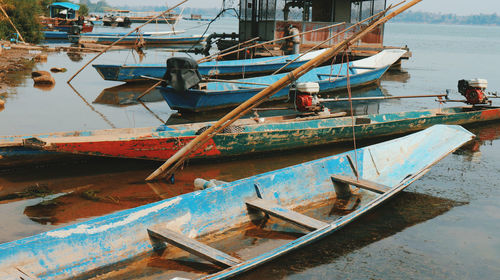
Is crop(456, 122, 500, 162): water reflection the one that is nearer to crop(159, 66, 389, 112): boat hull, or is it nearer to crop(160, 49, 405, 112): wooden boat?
A: crop(160, 49, 405, 112): wooden boat

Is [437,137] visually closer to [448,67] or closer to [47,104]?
[47,104]

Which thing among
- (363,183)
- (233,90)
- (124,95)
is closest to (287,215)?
(363,183)

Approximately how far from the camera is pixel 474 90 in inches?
488

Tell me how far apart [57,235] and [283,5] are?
19.2m

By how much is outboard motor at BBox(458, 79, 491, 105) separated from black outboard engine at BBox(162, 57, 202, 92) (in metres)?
7.07

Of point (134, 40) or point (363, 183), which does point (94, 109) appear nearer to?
point (363, 183)

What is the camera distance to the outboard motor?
1234cm

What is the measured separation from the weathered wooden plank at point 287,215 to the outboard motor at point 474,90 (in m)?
8.70

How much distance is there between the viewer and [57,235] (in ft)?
14.4

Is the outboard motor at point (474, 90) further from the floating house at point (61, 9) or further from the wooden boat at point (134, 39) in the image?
the floating house at point (61, 9)

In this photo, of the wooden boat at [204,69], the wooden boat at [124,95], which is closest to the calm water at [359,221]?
the wooden boat at [124,95]

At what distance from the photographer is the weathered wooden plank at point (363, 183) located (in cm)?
664

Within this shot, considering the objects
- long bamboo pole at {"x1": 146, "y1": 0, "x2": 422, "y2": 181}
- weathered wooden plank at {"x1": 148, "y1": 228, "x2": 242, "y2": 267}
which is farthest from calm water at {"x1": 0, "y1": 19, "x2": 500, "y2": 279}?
long bamboo pole at {"x1": 146, "y1": 0, "x2": 422, "y2": 181}

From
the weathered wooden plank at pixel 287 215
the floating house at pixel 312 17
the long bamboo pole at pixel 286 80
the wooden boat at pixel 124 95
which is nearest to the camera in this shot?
the weathered wooden plank at pixel 287 215
